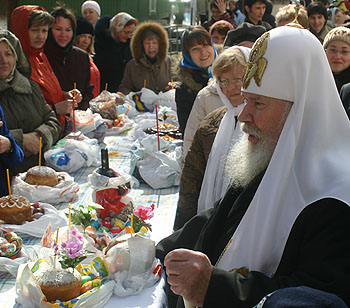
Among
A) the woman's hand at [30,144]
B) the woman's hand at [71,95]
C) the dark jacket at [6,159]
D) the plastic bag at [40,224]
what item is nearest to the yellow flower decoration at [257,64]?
the plastic bag at [40,224]

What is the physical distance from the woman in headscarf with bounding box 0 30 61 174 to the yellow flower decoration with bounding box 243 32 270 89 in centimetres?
240

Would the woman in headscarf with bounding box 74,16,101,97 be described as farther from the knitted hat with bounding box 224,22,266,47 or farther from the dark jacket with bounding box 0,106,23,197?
the dark jacket with bounding box 0,106,23,197

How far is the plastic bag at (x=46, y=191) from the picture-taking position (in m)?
3.26

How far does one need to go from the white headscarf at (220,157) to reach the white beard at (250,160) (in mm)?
598

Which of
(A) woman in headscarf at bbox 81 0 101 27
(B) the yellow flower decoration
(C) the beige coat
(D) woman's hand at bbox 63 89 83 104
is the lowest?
(D) woman's hand at bbox 63 89 83 104

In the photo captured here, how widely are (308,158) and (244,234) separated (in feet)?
1.12

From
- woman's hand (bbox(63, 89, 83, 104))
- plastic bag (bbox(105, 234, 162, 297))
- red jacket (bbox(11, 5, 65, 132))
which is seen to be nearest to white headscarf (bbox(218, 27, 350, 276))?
plastic bag (bbox(105, 234, 162, 297))

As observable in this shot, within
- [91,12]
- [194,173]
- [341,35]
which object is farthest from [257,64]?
[91,12]

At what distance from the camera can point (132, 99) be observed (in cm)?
641

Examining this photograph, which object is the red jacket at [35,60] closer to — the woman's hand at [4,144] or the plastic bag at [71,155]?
the plastic bag at [71,155]

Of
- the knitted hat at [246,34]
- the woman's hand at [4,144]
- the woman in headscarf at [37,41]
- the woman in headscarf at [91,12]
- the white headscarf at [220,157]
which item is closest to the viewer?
the white headscarf at [220,157]

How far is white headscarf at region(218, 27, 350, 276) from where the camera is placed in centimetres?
148

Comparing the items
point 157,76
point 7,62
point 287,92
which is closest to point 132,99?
point 157,76

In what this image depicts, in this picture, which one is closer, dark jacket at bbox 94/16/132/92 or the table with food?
the table with food
